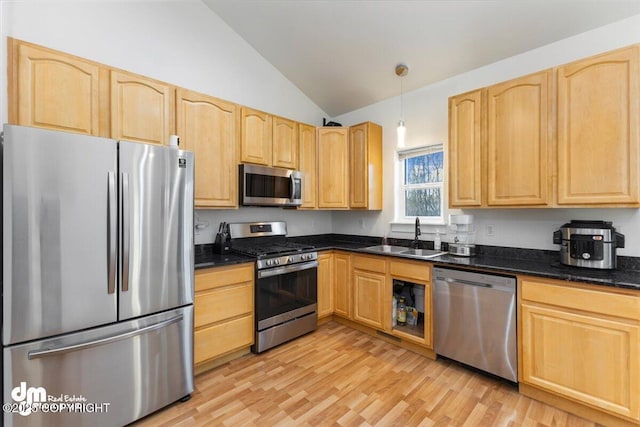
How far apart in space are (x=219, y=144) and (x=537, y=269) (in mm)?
2825

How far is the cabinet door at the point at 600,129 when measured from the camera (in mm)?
1839

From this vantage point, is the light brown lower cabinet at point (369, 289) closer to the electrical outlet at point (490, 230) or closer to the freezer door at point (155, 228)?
the electrical outlet at point (490, 230)

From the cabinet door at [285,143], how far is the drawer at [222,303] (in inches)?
56.1

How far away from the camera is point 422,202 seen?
344 centimetres

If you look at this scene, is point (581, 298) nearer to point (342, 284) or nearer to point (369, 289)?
point (369, 289)

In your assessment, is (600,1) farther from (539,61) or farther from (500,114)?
(500,114)

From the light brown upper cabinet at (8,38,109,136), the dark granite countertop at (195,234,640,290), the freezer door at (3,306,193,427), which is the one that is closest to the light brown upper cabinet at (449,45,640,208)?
the dark granite countertop at (195,234,640,290)

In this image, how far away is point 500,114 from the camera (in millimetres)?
2389

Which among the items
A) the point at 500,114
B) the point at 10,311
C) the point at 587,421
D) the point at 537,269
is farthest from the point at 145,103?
the point at 587,421

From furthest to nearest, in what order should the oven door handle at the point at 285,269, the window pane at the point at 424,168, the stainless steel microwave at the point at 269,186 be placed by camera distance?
the window pane at the point at 424,168 < the stainless steel microwave at the point at 269,186 < the oven door handle at the point at 285,269

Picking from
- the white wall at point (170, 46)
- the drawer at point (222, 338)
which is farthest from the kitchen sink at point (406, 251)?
the drawer at point (222, 338)

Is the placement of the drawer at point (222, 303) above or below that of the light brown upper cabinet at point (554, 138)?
below

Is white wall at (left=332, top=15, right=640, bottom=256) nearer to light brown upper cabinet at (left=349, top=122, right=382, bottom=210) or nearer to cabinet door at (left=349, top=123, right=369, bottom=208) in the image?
light brown upper cabinet at (left=349, top=122, right=382, bottom=210)

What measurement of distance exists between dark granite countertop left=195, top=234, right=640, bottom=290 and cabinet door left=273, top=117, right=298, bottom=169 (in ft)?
3.54
